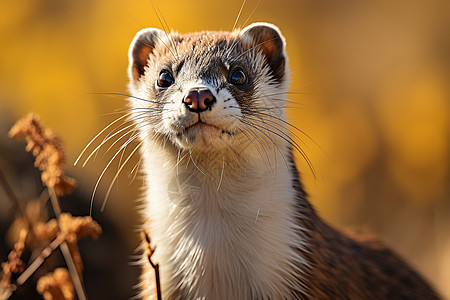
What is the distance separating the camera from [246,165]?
8.18 feet

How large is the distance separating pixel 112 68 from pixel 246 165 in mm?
3021

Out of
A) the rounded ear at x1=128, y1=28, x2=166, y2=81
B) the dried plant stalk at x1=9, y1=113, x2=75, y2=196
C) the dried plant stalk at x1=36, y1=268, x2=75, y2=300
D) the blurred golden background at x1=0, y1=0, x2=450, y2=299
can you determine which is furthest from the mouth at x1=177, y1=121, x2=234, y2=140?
the blurred golden background at x1=0, y1=0, x2=450, y2=299

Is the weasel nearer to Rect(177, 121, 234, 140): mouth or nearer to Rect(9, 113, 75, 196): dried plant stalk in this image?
Rect(177, 121, 234, 140): mouth

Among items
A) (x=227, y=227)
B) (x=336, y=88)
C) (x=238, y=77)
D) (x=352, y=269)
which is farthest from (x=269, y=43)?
(x=336, y=88)

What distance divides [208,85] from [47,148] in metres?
0.63

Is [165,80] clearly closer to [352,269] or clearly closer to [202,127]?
[202,127]

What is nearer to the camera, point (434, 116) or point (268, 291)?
point (268, 291)

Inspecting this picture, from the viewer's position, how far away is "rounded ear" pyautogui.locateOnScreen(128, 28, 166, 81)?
9.14 ft

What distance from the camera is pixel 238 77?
2.56 m

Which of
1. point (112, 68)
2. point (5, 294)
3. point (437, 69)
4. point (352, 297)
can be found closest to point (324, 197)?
point (437, 69)

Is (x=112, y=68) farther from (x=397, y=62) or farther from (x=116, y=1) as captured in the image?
(x=397, y=62)

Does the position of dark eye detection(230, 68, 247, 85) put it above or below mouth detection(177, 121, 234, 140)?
above

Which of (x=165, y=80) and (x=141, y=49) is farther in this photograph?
(x=141, y=49)

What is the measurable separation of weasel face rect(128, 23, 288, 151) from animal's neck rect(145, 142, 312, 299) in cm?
13
